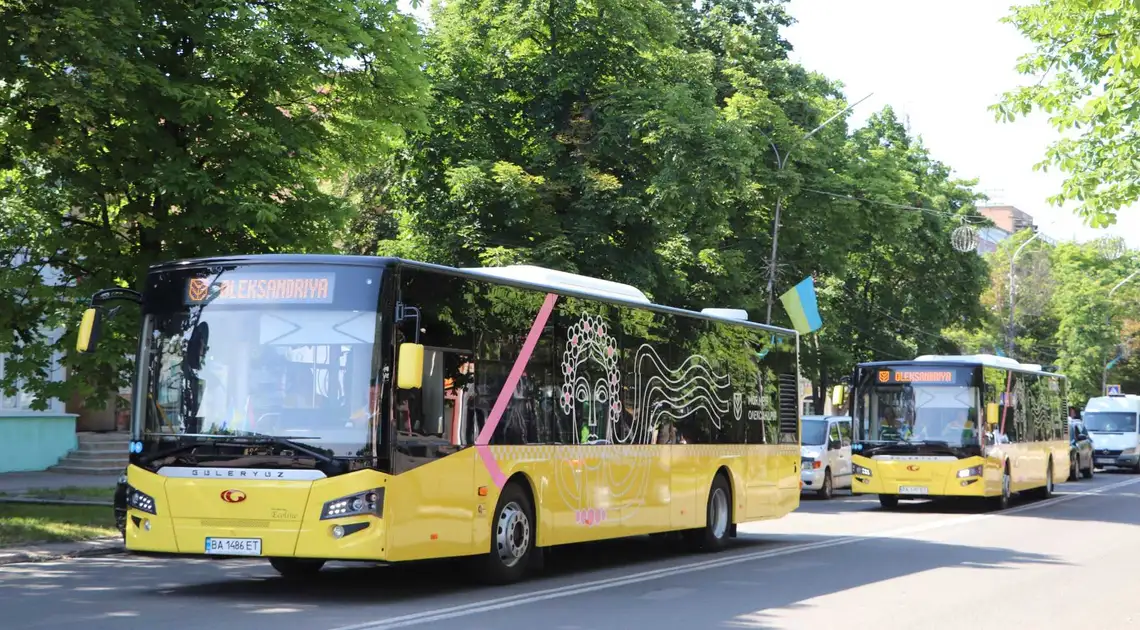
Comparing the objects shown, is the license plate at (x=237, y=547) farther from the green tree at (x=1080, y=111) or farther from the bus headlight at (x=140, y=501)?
the green tree at (x=1080, y=111)

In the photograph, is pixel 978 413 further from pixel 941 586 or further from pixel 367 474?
pixel 367 474

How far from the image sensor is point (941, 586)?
1434 centimetres

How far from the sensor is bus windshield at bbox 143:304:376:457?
39.2 feet

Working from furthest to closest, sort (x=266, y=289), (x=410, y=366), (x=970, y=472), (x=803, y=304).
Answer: (x=803, y=304)
(x=970, y=472)
(x=266, y=289)
(x=410, y=366)

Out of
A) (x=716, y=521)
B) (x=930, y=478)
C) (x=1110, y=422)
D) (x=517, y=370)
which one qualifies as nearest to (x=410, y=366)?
(x=517, y=370)

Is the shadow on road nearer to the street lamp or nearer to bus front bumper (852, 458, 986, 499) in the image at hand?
bus front bumper (852, 458, 986, 499)

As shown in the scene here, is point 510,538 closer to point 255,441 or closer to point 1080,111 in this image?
point 255,441

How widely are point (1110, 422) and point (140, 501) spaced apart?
5021cm

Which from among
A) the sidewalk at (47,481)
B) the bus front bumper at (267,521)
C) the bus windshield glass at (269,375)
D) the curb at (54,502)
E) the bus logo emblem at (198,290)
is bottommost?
the curb at (54,502)

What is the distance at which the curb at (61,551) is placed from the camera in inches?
640

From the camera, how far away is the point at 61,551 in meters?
17.1

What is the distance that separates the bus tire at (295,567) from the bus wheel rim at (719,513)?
5.91 m

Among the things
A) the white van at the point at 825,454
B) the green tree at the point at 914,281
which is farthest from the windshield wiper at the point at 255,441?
the green tree at the point at 914,281

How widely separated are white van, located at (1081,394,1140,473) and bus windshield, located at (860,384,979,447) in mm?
30748
